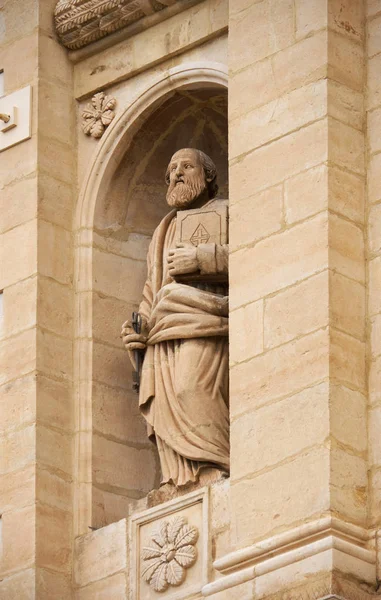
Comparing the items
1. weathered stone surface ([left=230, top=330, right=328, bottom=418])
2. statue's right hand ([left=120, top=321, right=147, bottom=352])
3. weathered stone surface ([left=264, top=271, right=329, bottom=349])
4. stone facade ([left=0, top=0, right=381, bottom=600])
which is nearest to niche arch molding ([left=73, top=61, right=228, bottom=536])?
stone facade ([left=0, top=0, right=381, bottom=600])

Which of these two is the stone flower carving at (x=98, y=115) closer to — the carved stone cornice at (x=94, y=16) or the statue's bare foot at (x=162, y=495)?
the carved stone cornice at (x=94, y=16)

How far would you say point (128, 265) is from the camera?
48.0 ft

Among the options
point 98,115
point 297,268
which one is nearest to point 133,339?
point 297,268

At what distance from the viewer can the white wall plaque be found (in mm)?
14719

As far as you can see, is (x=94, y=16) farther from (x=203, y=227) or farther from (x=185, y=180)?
(x=203, y=227)

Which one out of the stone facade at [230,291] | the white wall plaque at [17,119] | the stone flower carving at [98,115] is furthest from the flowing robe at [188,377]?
the white wall plaque at [17,119]

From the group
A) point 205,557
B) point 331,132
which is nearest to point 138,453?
point 205,557

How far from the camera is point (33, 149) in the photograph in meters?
14.6

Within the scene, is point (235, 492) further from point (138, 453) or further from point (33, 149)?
point (33, 149)

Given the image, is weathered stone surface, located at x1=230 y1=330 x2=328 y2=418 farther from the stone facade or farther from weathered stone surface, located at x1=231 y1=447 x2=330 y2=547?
weathered stone surface, located at x1=231 y1=447 x2=330 y2=547

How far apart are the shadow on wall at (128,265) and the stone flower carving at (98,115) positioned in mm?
197

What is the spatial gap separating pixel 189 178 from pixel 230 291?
1.17 meters

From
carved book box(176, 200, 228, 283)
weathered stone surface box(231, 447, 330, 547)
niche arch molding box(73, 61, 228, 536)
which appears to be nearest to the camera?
weathered stone surface box(231, 447, 330, 547)

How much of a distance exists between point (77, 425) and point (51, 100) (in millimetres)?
1934
